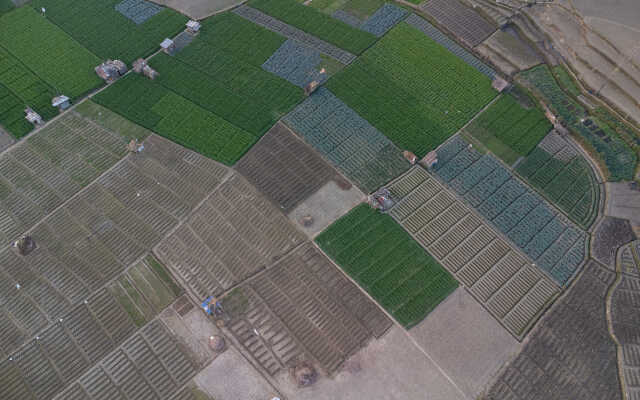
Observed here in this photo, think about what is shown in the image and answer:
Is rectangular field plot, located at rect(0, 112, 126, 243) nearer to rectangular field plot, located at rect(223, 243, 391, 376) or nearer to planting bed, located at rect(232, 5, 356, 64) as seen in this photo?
rectangular field plot, located at rect(223, 243, 391, 376)

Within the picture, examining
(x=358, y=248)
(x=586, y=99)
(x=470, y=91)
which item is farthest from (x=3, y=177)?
(x=586, y=99)

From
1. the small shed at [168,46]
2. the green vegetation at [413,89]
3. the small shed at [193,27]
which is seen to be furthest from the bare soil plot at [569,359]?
the small shed at [193,27]

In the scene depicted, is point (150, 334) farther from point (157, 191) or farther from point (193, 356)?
point (157, 191)

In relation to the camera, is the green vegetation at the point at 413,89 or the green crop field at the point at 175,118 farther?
the green vegetation at the point at 413,89

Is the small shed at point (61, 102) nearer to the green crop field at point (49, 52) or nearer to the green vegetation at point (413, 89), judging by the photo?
the green crop field at point (49, 52)

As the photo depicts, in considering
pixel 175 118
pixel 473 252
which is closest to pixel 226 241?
pixel 175 118
